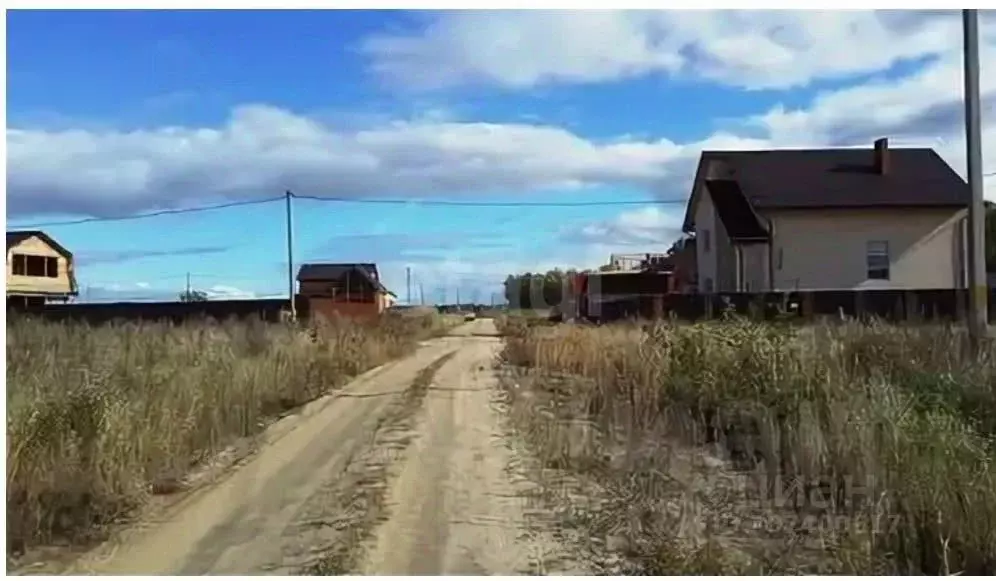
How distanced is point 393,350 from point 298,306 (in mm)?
6487

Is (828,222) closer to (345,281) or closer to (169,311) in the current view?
(169,311)

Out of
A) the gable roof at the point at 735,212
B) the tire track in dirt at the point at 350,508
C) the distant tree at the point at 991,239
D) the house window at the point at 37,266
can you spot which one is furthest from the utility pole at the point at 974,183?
the distant tree at the point at 991,239

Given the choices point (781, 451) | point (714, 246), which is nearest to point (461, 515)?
point (781, 451)

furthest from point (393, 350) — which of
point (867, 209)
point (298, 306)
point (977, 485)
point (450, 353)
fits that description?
point (977, 485)

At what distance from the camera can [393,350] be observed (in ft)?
89.4

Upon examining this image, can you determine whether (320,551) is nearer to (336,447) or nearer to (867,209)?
(336,447)

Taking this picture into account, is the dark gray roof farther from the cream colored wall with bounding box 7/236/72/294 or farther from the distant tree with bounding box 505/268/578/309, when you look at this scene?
the cream colored wall with bounding box 7/236/72/294

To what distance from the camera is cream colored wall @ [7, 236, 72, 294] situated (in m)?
15.6

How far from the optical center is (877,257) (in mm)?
Result: 30906

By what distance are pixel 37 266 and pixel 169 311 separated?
8941 millimetres

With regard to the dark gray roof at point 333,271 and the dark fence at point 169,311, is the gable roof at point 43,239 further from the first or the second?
the dark gray roof at point 333,271

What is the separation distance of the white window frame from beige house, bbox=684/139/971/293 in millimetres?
30

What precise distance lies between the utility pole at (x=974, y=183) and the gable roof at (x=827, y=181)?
18.5 meters

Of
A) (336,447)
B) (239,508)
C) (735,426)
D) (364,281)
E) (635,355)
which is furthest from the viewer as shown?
(364,281)
